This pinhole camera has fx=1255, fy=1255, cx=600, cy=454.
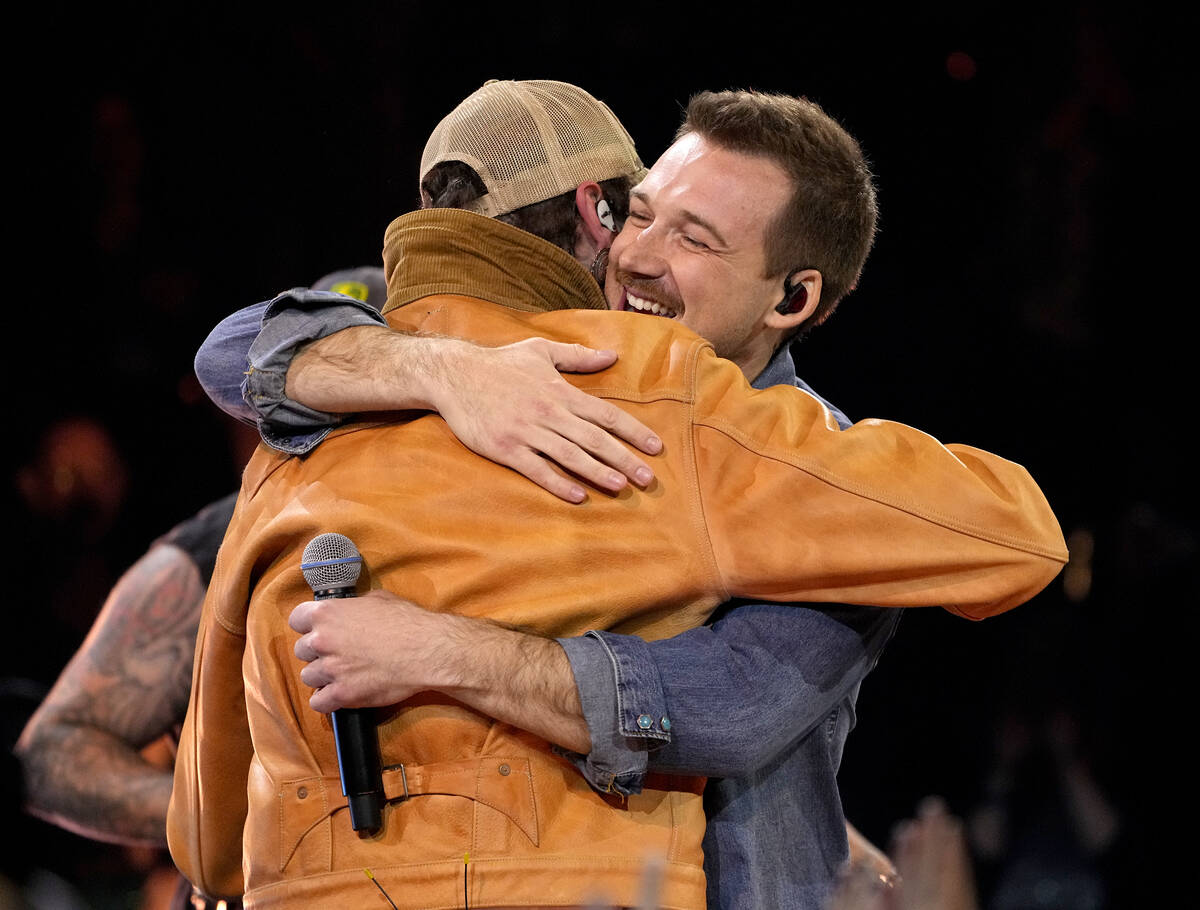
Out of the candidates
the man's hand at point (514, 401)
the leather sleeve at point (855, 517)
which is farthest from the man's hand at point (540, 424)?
the leather sleeve at point (855, 517)

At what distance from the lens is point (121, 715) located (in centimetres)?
296

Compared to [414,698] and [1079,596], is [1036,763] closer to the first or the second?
[1079,596]

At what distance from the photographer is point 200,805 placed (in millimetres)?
1877

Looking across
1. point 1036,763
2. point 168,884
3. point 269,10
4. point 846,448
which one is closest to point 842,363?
point 1036,763

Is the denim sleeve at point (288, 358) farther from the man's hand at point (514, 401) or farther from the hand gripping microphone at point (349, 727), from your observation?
the hand gripping microphone at point (349, 727)

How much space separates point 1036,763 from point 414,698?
357 centimetres

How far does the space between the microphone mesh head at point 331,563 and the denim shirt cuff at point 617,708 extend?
27cm

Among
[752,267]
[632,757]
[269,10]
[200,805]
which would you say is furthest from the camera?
[269,10]

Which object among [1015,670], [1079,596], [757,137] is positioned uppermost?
[757,137]

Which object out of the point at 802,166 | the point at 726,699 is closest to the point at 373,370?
the point at 726,699

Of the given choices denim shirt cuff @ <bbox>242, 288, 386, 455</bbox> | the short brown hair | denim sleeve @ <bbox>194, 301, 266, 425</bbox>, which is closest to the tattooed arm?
denim sleeve @ <bbox>194, 301, 266, 425</bbox>

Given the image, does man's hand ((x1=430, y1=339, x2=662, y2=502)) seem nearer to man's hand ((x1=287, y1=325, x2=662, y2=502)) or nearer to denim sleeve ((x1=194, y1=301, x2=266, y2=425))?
man's hand ((x1=287, y1=325, x2=662, y2=502))

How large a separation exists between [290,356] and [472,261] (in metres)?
0.30

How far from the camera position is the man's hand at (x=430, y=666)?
151 cm
